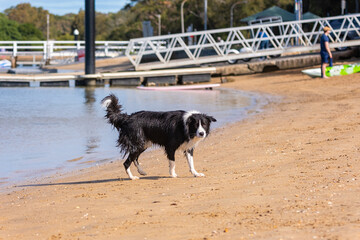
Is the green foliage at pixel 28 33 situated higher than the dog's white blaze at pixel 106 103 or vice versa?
the green foliage at pixel 28 33

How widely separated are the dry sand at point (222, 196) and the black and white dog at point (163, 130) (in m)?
0.36

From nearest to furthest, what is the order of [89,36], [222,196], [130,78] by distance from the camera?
[222,196], [130,78], [89,36]

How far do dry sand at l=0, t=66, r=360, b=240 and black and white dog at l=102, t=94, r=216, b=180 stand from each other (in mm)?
363

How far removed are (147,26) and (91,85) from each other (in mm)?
20934

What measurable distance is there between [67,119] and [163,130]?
8992mm

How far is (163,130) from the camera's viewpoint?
24.5ft

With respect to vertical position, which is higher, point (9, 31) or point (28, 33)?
point (9, 31)

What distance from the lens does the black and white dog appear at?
287 inches

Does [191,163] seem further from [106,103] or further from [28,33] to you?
[28,33]

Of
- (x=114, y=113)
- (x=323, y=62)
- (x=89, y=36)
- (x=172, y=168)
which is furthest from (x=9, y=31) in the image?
(x=172, y=168)

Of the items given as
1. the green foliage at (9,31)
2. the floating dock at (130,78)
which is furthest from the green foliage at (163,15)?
the floating dock at (130,78)

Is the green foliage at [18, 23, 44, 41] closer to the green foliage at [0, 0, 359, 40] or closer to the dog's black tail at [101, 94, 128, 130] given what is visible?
the green foliage at [0, 0, 359, 40]

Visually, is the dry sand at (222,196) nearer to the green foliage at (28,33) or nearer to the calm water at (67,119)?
the calm water at (67,119)

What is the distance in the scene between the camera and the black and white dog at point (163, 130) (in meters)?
7.28
